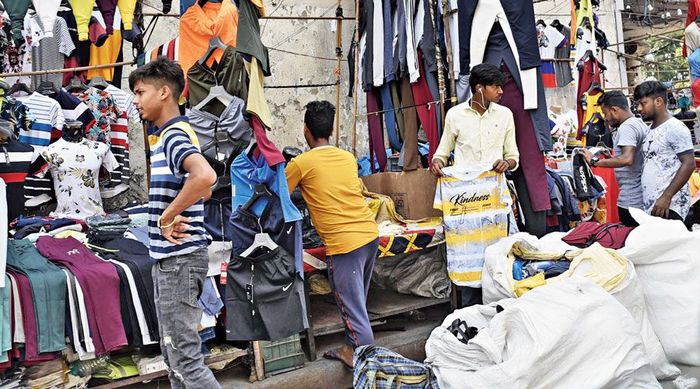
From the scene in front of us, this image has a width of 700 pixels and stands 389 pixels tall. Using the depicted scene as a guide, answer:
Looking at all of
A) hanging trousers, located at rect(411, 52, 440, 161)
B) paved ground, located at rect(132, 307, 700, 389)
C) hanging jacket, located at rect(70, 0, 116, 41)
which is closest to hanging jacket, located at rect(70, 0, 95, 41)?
hanging jacket, located at rect(70, 0, 116, 41)

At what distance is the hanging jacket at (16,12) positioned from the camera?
503 centimetres

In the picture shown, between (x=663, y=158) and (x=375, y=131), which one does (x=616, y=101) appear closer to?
(x=663, y=158)

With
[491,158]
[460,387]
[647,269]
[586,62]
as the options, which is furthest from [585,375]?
[586,62]

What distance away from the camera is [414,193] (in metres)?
5.23

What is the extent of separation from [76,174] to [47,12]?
148 centimetres

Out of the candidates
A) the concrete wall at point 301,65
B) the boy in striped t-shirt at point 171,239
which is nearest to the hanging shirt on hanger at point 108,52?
the concrete wall at point 301,65

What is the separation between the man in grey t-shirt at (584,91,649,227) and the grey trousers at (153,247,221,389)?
3551mm

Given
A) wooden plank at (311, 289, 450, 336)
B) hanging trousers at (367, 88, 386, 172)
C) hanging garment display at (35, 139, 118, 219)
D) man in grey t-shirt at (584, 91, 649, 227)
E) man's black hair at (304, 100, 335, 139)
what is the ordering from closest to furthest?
1. man's black hair at (304, 100, 335, 139)
2. wooden plank at (311, 289, 450, 336)
3. hanging garment display at (35, 139, 118, 219)
4. man in grey t-shirt at (584, 91, 649, 227)
5. hanging trousers at (367, 88, 386, 172)

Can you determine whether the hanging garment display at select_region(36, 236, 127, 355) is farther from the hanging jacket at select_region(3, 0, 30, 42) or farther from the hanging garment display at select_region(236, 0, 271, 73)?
the hanging jacket at select_region(3, 0, 30, 42)

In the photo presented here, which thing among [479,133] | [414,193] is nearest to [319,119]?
[479,133]

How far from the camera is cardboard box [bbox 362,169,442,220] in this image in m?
5.19

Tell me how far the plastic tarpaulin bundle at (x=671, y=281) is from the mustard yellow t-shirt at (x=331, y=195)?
1.78 m

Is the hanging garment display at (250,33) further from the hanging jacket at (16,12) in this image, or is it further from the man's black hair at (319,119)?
the hanging jacket at (16,12)

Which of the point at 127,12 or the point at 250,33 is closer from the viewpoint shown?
the point at 250,33
